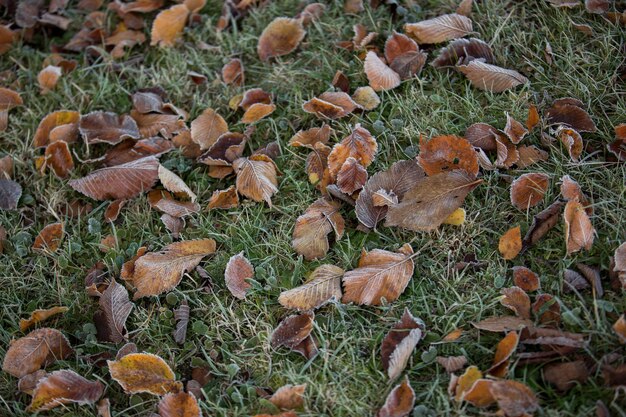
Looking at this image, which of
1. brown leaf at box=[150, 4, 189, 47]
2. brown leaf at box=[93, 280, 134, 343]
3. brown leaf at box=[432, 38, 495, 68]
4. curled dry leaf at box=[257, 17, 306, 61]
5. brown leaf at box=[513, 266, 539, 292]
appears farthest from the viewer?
brown leaf at box=[150, 4, 189, 47]

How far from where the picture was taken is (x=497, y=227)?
2.07m

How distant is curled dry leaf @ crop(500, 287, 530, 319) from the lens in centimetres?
186

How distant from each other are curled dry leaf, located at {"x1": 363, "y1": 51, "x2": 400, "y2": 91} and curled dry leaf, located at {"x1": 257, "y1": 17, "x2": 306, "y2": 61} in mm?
366

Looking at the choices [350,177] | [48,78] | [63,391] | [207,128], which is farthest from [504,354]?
[48,78]

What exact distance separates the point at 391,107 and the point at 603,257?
902 mm

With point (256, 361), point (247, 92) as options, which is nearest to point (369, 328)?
point (256, 361)

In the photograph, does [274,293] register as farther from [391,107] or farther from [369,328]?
[391,107]

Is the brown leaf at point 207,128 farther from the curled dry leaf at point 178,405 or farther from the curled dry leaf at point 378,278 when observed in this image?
the curled dry leaf at point 178,405

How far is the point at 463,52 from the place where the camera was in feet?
7.97

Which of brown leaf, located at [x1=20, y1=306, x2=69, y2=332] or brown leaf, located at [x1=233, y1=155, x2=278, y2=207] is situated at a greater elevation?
brown leaf, located at [x1=233, y1=155, x2=278, y2=207]

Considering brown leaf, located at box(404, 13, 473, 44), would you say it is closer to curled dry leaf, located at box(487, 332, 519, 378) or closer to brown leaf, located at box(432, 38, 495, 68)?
brown leaf, located at box(432, 38, 495, 68)

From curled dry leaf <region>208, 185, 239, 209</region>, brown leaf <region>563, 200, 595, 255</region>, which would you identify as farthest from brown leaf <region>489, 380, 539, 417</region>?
curled dry leaf <region>208, 185, 239, 209</region>

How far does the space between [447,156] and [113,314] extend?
1.16 meters

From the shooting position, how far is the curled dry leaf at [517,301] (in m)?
1.86
